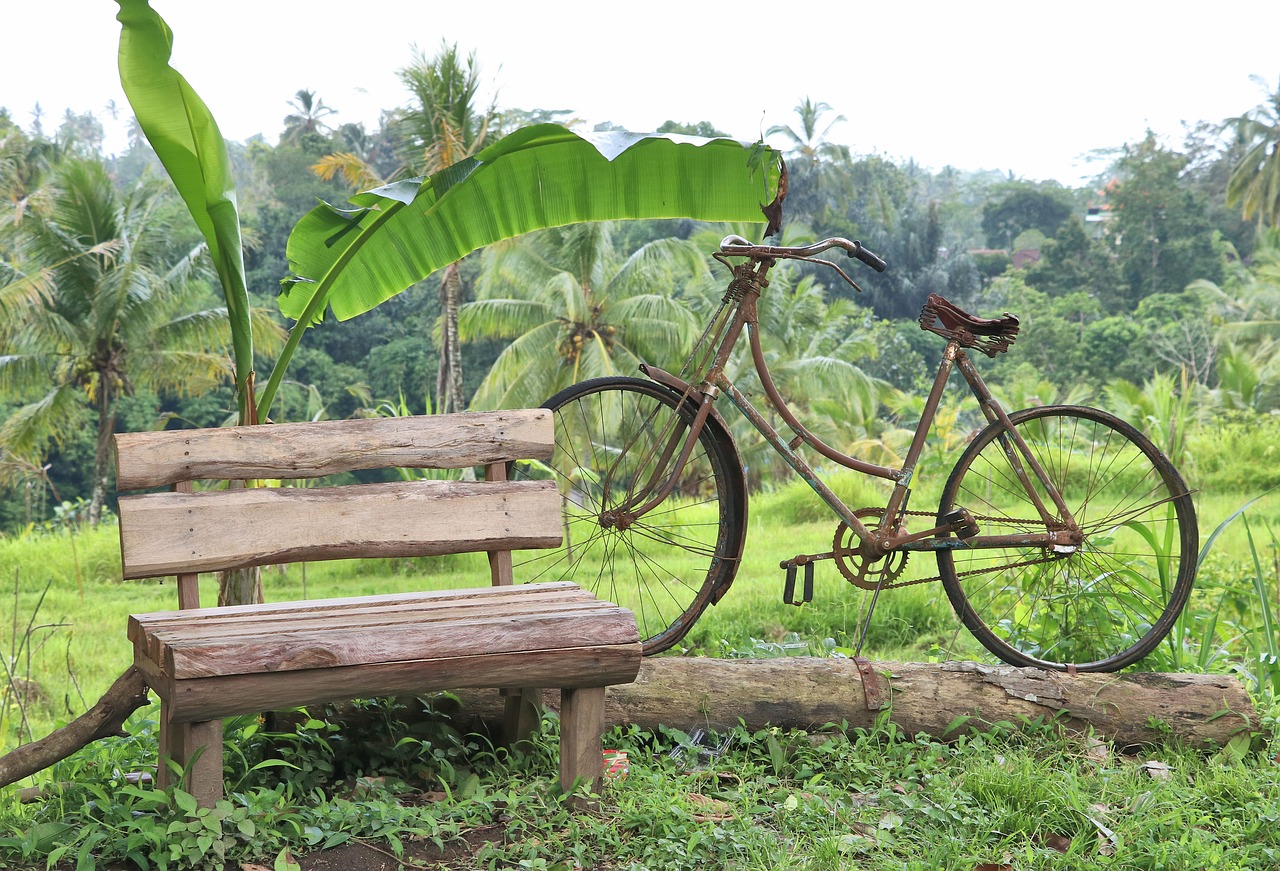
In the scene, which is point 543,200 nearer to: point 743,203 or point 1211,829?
point 743,203

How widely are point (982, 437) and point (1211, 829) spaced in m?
1.32

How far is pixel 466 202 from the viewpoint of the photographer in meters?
3.69

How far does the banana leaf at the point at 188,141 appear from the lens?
3043 millimetres

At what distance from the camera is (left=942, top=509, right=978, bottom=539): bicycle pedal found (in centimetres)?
339

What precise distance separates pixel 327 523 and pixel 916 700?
176 centimetres

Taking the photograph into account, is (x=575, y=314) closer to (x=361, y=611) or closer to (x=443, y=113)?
(x=443, y=113)

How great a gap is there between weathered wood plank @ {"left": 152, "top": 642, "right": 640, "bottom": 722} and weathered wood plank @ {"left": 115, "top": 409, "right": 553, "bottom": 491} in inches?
26.0

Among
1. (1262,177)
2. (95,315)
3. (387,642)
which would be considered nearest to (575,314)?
(95,315)

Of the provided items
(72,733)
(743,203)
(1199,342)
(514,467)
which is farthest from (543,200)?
(1199,342)

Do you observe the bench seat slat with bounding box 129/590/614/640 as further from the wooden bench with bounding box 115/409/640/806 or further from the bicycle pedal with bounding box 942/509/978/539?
the bicycle pedal with bounding box 942/509/978/539

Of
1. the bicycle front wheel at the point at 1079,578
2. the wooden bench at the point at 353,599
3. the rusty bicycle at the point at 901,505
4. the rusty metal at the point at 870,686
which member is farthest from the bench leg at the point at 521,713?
the bicycle front wheel at the point at 1079,578

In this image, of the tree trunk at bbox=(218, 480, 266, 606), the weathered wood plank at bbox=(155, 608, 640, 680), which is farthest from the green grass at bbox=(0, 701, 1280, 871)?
the tree trunk at bbox=(218, 480, 266, 606)

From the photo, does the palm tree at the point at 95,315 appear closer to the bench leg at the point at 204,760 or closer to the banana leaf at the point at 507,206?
the banana leaf at the point at 507,206

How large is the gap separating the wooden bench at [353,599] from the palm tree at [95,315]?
59.0 ft
